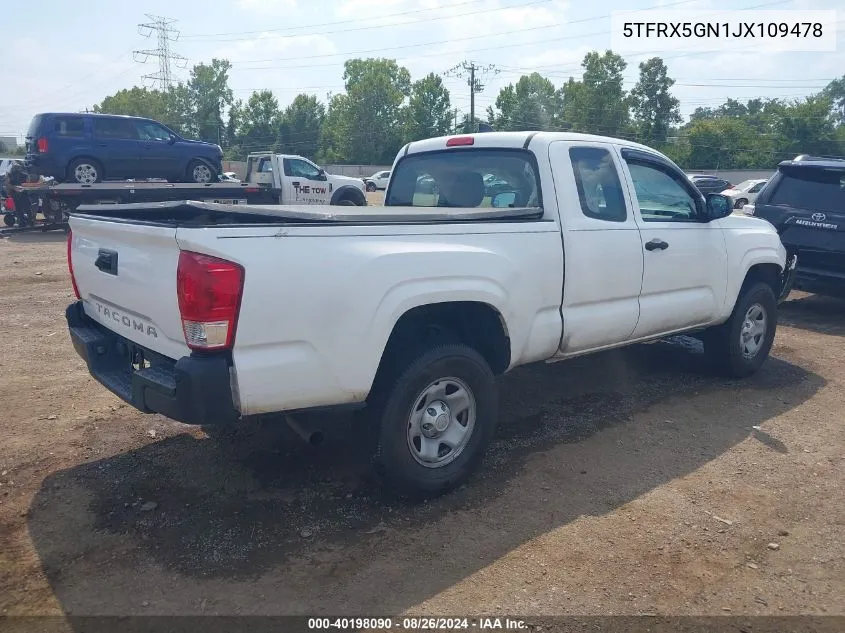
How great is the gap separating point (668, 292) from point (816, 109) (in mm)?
68160

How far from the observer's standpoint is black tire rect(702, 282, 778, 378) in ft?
18.9

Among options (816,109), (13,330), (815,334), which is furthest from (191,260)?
(816,109)

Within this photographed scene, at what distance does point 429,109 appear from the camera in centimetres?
7638

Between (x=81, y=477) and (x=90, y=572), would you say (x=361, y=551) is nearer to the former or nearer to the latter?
(x=90, y=572)

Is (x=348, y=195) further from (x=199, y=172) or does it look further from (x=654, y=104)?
(x=654, y=104)

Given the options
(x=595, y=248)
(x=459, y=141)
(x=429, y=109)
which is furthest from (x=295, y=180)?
(x=429, y=109)

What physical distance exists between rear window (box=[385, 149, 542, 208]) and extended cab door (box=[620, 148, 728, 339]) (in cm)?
89

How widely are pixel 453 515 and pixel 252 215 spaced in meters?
1.83

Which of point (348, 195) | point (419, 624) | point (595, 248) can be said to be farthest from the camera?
point (348, 195)

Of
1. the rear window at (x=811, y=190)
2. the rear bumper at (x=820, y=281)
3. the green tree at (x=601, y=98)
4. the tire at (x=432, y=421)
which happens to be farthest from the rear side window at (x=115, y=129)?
the green tree at (x=601, y=98)

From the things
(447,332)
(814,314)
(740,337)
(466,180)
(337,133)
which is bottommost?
(814,314)

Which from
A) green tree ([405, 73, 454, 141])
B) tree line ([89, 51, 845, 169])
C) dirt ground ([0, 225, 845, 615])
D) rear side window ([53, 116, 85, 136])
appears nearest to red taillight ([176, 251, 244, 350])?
dirt ground ([0, 225, 845, 615])

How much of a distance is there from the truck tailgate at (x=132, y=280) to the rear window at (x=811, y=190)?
26.3 ft

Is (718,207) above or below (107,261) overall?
above
